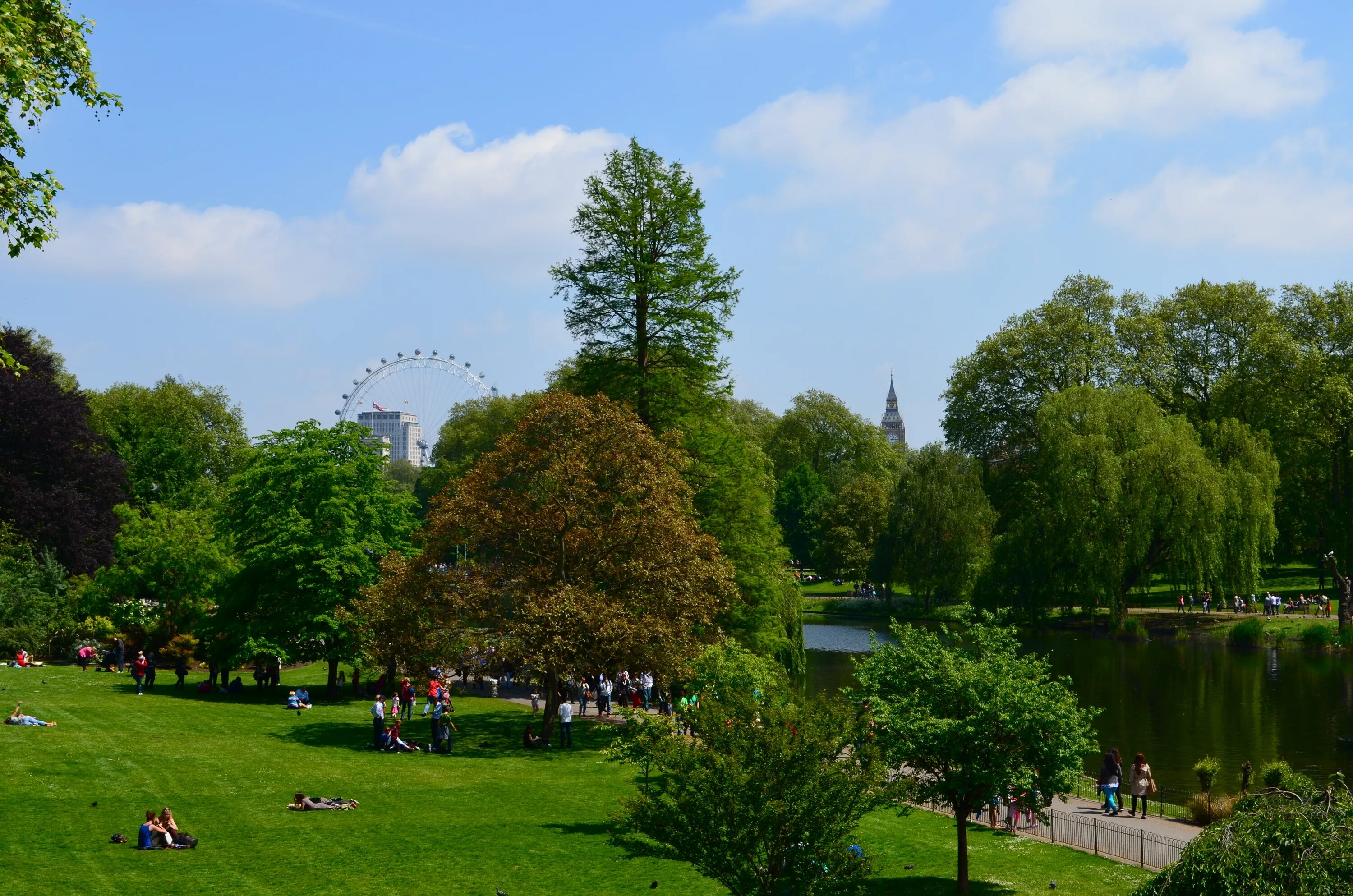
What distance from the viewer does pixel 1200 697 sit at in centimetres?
4788

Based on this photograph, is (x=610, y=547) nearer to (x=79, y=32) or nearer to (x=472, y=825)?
(x=472, y=825)

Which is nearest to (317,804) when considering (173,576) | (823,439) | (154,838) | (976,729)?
(154,838)

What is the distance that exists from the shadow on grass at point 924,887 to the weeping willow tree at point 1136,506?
49.4 metres

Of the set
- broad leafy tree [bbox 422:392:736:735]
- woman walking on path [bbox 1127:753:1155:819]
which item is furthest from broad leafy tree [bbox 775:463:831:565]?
woman walking on path [bbox 1127:753:1155:819]

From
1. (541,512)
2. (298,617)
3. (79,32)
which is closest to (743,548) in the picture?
(541,512)

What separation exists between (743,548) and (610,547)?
31.7 feet

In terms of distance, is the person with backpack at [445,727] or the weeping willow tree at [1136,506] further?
the weeping willow tree at [1136,506]

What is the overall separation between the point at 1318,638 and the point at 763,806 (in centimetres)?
5526

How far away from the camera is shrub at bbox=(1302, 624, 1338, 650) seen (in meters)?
62.0

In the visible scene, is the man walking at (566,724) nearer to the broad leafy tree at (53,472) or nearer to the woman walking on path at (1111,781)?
the woman walking on path at (1111,781)

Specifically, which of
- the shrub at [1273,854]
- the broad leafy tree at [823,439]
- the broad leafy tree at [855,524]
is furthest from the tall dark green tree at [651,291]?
the broad leafy tree at [823,439]

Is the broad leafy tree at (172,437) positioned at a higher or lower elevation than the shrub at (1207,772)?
higher

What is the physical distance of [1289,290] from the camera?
82000mm

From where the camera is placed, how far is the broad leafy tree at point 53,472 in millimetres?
55719
